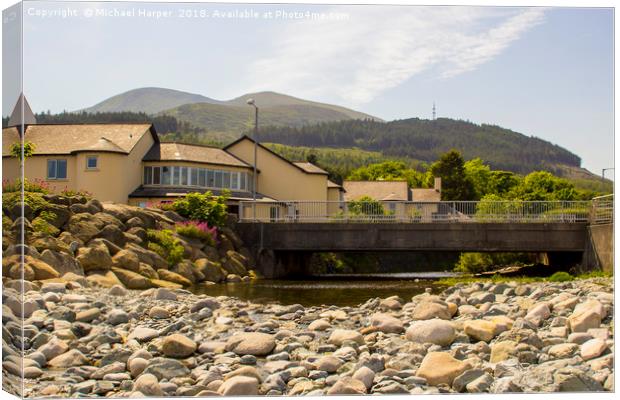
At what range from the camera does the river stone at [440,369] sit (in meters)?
10.9

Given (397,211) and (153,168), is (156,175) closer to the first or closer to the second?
(153,168)

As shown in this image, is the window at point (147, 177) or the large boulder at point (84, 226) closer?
the large boulder at point (84, 226)

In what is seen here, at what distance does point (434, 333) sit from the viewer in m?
13.2

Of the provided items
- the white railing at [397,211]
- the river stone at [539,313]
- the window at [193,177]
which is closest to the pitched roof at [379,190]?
the white railing at [397,211]

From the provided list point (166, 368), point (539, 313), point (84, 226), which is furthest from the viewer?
point (84, 226)

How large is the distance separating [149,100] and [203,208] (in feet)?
56.9

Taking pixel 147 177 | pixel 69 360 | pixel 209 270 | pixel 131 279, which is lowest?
pixel 209 270

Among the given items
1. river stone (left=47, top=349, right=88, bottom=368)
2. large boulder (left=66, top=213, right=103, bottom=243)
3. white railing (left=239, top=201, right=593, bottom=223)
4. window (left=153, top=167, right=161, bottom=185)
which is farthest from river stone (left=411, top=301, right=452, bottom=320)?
white railing (left=239, top=201, right=593, bottom=223)

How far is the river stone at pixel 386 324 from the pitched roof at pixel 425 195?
154 ft

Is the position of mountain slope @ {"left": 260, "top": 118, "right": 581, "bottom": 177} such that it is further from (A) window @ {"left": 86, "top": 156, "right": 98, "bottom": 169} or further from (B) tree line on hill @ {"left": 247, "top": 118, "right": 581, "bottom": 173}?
(A) window @ {"left": 86, "top": 156, "right": 98, "bottom": 169}

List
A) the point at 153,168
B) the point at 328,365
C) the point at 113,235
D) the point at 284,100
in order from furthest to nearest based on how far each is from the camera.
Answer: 1. the point at 153,168
2. the point at 113,235
3. the point at 284,100
4. the point at 328,365

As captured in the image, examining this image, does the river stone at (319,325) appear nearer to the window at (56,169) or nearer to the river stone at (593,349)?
the river stone at (593,349)

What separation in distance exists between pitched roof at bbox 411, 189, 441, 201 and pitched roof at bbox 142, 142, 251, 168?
23.5 meters

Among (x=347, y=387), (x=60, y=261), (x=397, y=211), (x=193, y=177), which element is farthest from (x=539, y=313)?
(x=193, y=177)
